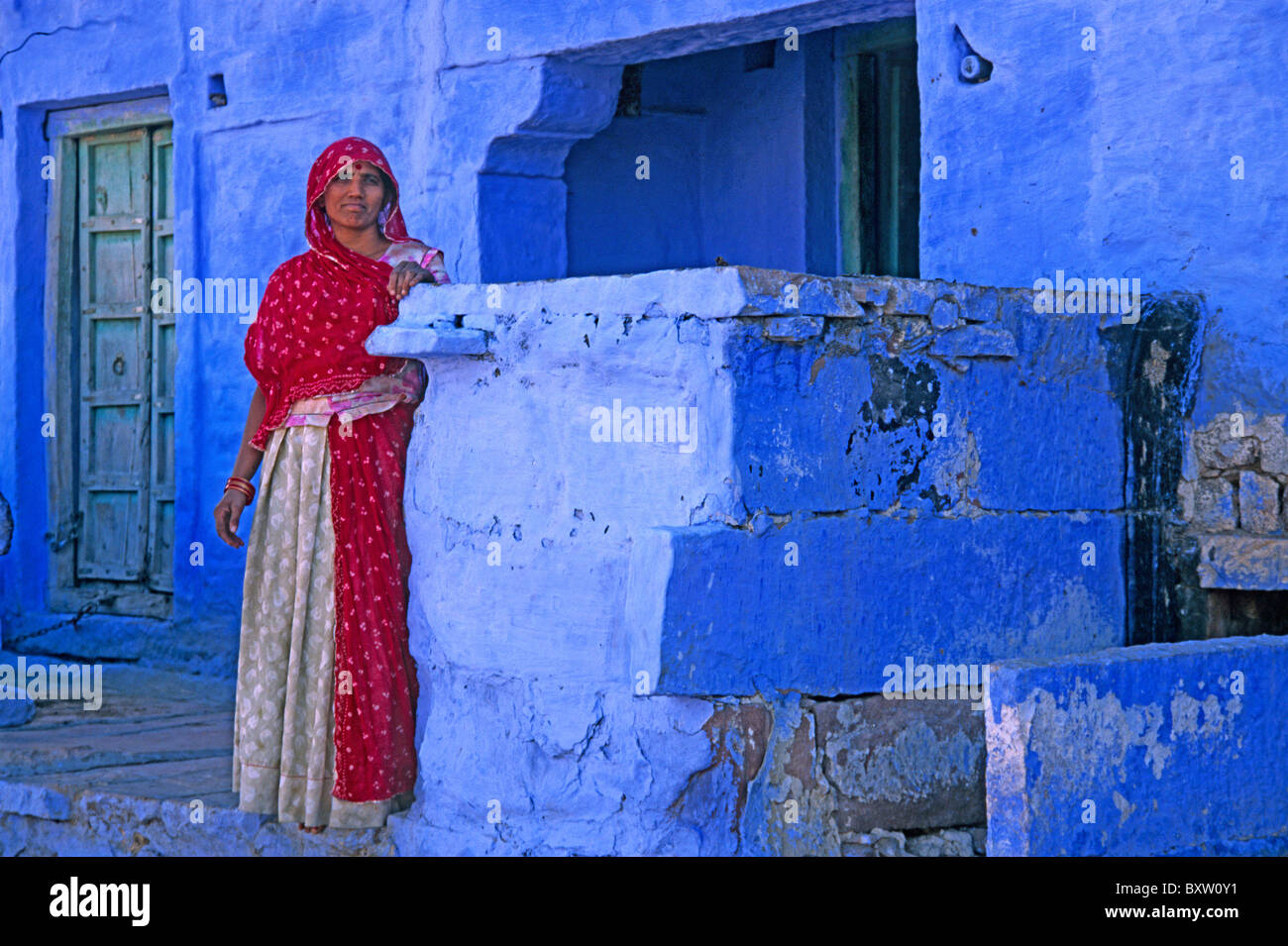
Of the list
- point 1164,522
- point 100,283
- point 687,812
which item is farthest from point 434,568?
point 100,283

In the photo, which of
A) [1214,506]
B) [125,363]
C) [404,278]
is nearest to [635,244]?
[125,363]

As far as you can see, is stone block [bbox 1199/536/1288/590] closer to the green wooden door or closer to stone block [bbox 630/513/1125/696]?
stone block [bbox 630/513/1125/696]

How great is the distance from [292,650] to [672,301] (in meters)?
1.23

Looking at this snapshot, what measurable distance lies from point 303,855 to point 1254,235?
2.60 meters

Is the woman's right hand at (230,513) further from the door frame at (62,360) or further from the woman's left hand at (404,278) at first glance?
the door frame at (62,360)

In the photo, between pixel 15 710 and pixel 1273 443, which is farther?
pixel 15 710

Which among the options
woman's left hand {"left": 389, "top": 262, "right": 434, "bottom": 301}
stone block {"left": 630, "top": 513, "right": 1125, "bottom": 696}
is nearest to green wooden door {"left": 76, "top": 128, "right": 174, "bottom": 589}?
woman's left hand {"left": 389, "top": 262, "right": 434, "bottom": 301}

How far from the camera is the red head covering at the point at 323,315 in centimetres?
385

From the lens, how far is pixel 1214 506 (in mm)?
4027

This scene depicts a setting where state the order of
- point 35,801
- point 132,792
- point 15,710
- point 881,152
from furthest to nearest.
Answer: point 881,152
point 15,710
point 35,801
point 132,792

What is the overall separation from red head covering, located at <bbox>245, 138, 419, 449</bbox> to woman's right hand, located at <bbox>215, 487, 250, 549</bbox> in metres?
0.13

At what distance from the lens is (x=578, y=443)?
347 cm

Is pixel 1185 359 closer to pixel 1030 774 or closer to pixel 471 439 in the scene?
pixel 1030 774

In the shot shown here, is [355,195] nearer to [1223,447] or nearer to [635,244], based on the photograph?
[1223,447]
